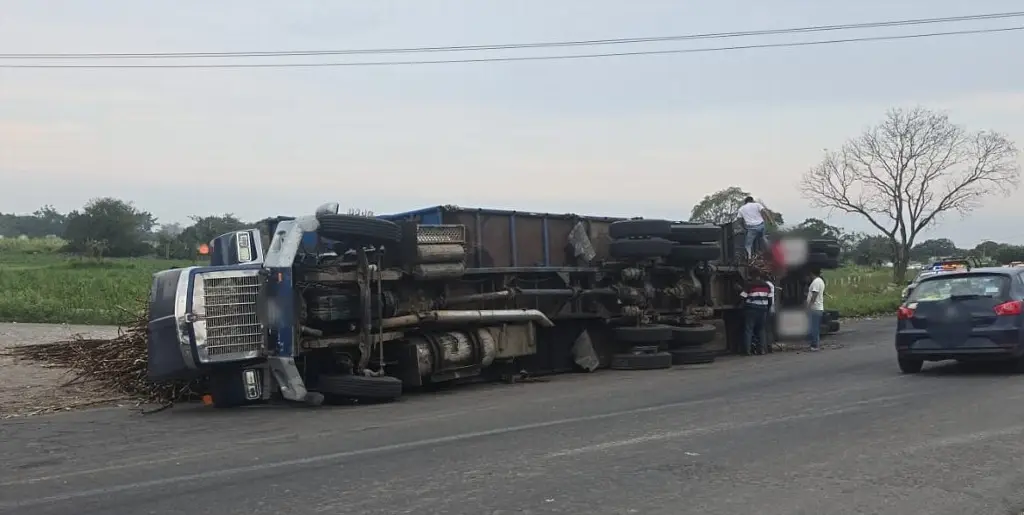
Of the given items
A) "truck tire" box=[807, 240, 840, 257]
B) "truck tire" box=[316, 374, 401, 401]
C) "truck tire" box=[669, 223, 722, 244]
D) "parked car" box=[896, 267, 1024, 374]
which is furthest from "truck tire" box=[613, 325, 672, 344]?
"truck tire" box=[807, 240, 840, 257]

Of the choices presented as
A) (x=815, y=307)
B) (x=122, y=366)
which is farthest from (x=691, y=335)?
(x=122, y=366)

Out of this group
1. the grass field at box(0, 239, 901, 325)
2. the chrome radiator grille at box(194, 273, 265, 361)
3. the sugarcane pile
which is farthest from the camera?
the grass field at box(0, 239, 901, 325)

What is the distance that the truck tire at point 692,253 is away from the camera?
1506 cm

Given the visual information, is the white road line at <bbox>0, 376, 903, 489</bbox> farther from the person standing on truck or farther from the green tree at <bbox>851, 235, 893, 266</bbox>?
the green tree at <bbox>851, 235, 893, 266</bbox>

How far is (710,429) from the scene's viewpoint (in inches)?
319

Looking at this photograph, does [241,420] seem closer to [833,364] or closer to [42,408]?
[42,408]

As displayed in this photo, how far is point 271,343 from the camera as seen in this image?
10047 millimetres

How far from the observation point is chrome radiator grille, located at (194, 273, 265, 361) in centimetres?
963

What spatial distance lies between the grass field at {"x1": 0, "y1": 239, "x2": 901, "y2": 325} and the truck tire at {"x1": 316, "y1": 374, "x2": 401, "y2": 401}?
411 centimetres

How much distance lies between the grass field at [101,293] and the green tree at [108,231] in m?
7.45

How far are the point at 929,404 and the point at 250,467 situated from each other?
22.6 ft

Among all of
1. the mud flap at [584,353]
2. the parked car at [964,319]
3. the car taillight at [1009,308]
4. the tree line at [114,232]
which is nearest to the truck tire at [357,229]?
the mud flap at [584,353]

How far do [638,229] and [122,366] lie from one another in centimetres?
762

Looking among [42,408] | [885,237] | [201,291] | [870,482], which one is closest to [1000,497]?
[870,482]
